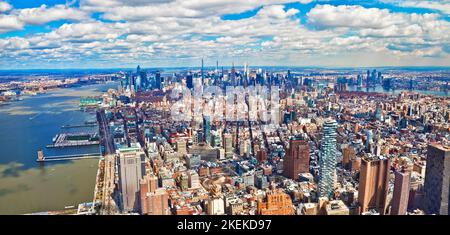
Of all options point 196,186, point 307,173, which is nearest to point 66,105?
point 196,186

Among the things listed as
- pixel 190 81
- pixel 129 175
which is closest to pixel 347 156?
pixel 190 81

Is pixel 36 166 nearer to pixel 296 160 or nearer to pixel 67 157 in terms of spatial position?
pixel 67 157

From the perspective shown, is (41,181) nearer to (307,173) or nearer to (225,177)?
(225,177)

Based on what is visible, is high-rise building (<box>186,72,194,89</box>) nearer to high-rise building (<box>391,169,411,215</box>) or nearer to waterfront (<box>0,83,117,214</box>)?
waterfront (<box>0,83,117,214</box>)

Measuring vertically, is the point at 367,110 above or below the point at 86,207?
above

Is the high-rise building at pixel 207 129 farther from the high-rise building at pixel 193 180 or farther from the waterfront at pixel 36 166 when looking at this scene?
the waterfront at pixel 36 166
